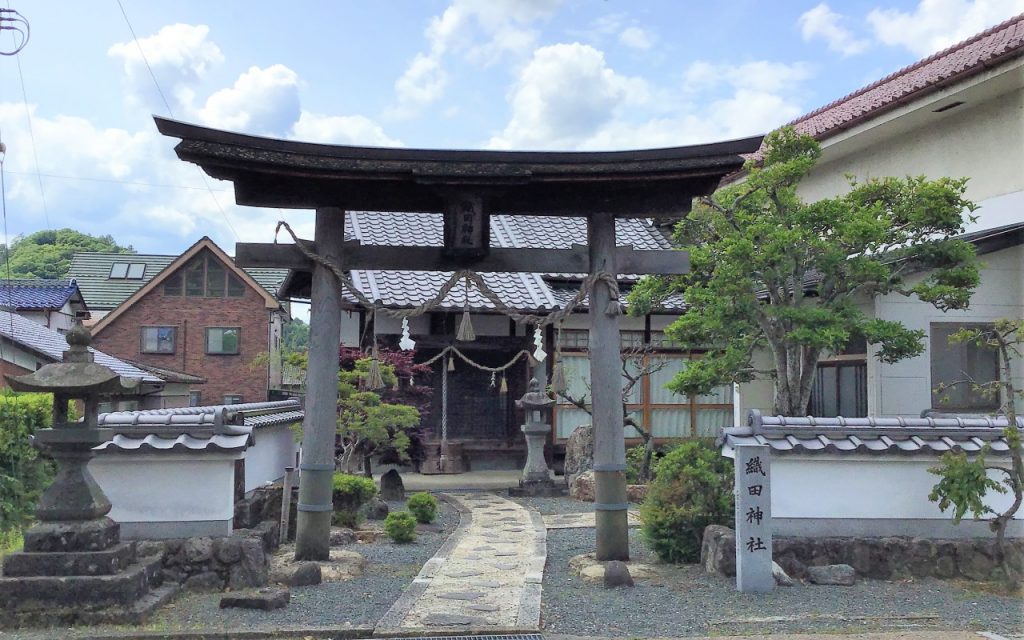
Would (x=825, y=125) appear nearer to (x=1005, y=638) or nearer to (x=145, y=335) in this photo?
(x=1005, y=638)

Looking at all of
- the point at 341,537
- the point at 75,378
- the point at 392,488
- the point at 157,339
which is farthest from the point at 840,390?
the point at 157,339

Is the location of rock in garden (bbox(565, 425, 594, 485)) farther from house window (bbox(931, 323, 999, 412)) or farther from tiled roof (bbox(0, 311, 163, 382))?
tiled roof (bbox(0, 311, 163, 382))

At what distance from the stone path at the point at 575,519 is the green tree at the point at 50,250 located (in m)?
45.3

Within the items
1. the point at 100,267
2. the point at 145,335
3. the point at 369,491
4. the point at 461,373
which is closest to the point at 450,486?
the point at 461,373

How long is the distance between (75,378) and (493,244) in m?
13.7

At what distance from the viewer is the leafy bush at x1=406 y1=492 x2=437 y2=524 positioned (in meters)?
12.3

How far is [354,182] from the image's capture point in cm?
884

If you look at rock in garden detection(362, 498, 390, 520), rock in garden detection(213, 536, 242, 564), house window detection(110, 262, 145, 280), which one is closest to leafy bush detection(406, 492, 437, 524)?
rock in garden detection(362, 498, 390, 520)

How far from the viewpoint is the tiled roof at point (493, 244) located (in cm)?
1842

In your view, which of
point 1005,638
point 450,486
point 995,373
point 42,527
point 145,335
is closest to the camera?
point 1005,638

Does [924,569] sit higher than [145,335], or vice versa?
[145,335]

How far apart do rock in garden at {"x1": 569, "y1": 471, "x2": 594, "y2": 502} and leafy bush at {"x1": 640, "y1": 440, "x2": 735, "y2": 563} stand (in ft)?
21.1

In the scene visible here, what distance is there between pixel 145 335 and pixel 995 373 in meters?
28.0

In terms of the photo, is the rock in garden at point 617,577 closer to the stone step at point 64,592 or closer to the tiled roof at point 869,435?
the tiled roof at point 869,435
